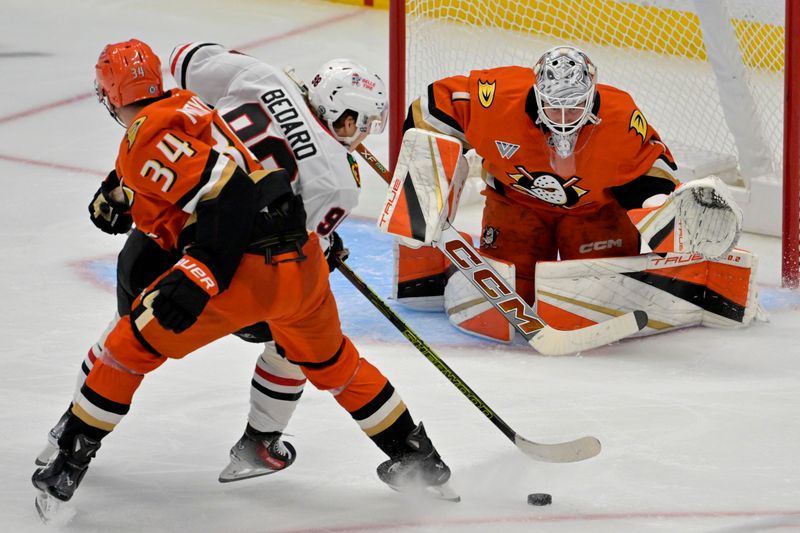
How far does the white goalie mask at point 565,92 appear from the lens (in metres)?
3.87

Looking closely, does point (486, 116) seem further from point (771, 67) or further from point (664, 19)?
point (664, 19)

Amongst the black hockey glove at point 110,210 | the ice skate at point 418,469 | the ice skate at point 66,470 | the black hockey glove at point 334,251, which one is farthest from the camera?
the black hockey glove at point 334,251

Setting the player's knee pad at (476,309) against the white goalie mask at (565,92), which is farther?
the player's knee pad at (476,309)

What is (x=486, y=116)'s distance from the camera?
408 cm

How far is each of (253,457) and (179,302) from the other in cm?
64

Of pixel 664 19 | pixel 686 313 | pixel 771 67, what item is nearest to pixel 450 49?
pixel 664 19

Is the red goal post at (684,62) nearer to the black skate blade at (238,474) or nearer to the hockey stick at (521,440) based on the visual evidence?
the hockey stick at (521,440)

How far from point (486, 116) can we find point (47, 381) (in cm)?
138

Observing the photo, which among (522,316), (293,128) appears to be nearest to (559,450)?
(522,316)

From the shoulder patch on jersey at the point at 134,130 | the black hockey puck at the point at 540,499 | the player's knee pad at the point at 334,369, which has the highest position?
the shoulder patch on jersey at the point at 134,130

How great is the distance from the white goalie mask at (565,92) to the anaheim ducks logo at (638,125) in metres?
0.16

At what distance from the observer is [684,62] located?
5.41 metres

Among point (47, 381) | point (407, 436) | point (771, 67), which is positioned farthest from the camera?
point (771, 67)

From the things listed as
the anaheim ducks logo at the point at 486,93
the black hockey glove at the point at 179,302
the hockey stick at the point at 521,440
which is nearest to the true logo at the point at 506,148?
the anaheim ducks logo at the point at 486,93
